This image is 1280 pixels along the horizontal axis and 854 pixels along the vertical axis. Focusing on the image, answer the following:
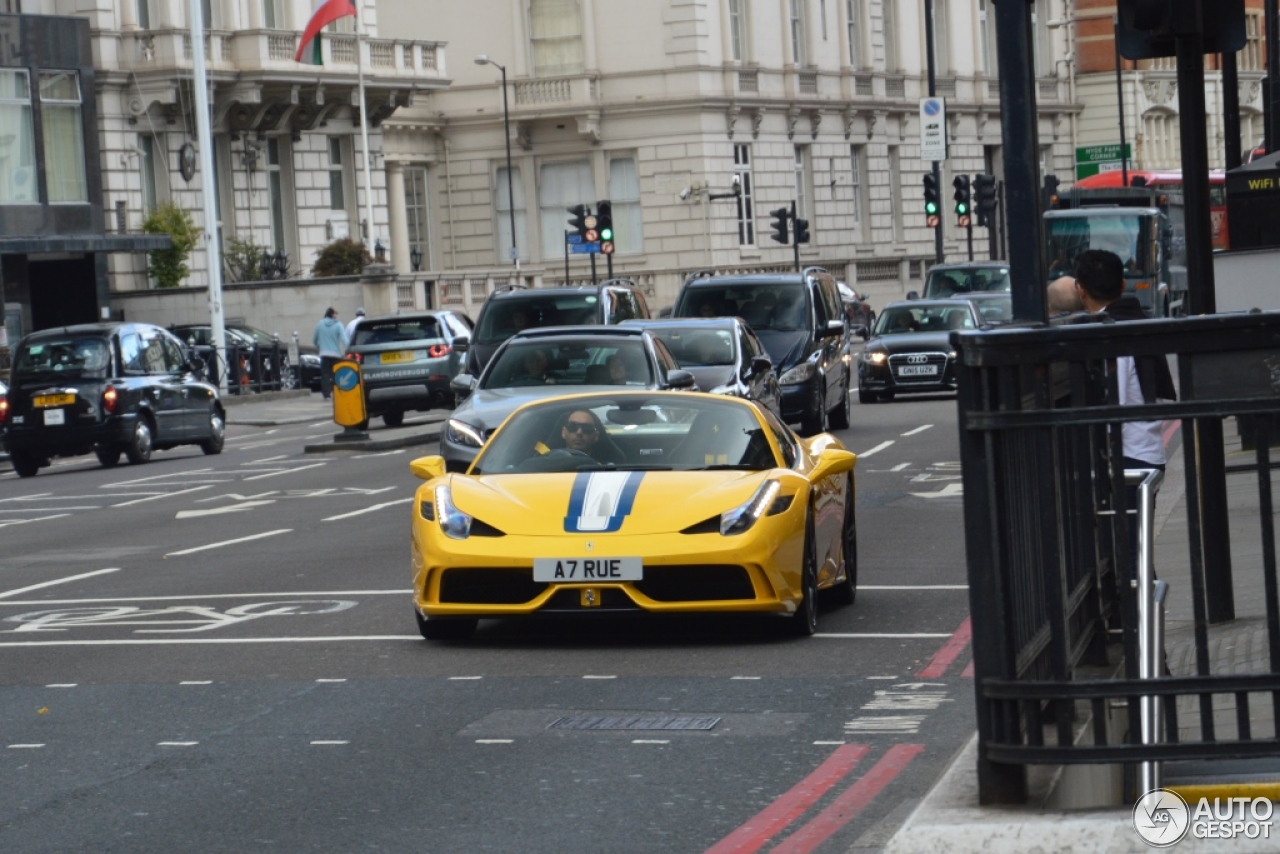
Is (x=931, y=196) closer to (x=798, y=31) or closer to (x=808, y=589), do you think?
(x=798, y=31)

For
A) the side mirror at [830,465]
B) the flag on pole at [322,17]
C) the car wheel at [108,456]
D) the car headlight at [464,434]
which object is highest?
the flag on pole at [322,17]

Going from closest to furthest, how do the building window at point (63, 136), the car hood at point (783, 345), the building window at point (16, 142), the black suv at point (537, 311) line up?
the car hood at point (783, 345), the black suv at point (537, 311), the building window at point (16, 142), the building window at point (63, 136)

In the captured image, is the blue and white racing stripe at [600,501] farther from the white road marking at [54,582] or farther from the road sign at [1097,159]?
the road sign at [1097,159]

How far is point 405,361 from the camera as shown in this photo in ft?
115

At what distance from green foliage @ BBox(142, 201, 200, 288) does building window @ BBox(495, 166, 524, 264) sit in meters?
19.8

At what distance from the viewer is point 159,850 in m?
7.11

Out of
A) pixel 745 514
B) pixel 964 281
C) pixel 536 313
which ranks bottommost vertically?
pixel 745 514

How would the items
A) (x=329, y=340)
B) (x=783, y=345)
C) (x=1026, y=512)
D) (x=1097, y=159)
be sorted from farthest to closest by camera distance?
(x=1097, y=159) → (x=329, y=340) → (x=783, y=345) → (x=1026, y=512)

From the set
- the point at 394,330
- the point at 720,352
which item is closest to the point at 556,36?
the point at 394,330

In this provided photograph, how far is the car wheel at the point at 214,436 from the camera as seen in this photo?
3253 cm

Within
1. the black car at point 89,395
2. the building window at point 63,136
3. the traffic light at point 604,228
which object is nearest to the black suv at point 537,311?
the black car at point 89,395

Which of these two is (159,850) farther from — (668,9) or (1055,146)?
(1055,146)

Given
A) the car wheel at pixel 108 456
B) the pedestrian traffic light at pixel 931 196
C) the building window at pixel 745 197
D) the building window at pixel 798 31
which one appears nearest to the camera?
the car wheel at pixel 108 456

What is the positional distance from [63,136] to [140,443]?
23.3 m
